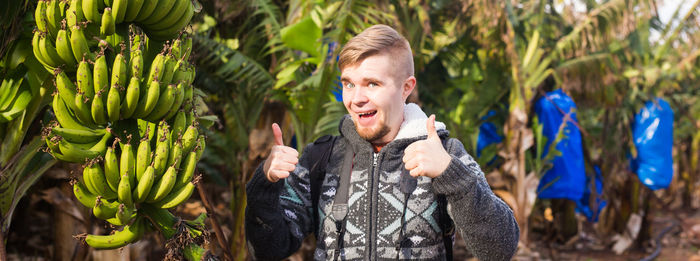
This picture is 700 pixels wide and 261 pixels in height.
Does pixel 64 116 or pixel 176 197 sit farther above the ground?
pixel 64 116

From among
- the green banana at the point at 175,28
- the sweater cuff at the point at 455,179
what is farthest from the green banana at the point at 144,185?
the sweater cuff at the point at 455,179

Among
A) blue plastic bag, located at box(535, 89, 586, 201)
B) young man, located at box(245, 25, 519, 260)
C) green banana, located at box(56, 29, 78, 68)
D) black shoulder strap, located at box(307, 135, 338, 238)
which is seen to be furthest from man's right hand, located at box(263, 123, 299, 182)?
blue plastic bag, located at box(535, 89, 586, 201)

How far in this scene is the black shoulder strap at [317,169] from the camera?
7.39 ft

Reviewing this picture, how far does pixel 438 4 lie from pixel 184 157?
4.89 m

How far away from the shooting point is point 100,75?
2.05 meters

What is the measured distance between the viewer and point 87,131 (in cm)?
214

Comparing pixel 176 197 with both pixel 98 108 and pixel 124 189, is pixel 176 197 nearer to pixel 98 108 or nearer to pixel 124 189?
pixel 124 189

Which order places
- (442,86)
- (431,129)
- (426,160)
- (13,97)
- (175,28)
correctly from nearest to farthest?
(426,160) < (431,129) < (175,28) < (13,97) < (442,86)

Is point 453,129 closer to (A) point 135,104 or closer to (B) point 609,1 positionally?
(B) point 609,1

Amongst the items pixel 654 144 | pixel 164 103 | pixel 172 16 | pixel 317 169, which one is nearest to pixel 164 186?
pixel 164 103

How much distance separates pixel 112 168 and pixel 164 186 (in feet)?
0.63

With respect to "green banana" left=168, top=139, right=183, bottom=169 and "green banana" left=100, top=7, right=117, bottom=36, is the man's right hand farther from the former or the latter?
"green banana" left=100, top=7, right=117, bottom=36

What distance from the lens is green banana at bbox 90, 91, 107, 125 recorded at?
6.60 feet

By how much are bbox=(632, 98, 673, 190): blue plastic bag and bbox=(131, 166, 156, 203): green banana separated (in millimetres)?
7413
